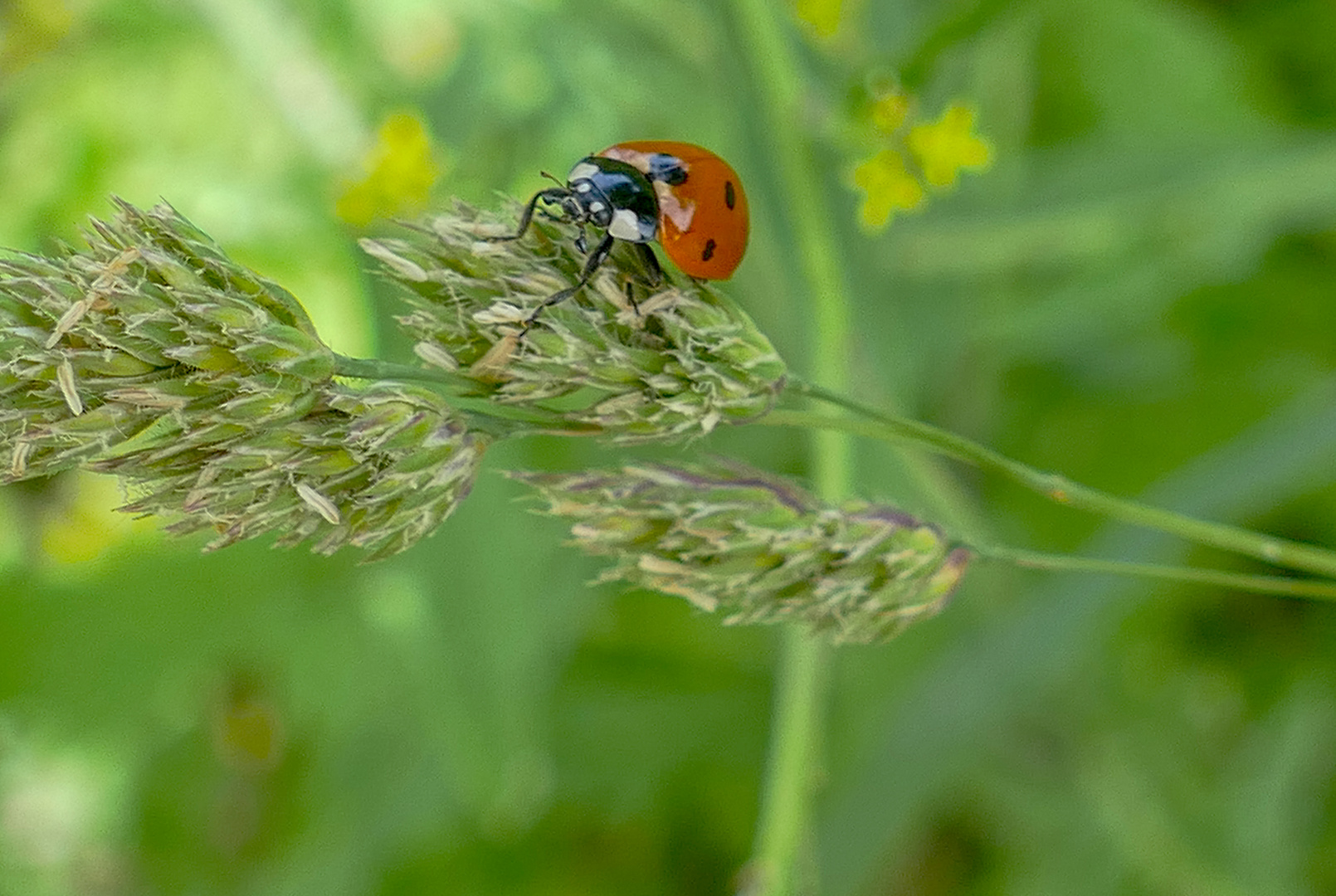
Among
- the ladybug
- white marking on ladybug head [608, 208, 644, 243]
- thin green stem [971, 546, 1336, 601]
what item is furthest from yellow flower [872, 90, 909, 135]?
thin green stem [971, 546, 1336, 601]

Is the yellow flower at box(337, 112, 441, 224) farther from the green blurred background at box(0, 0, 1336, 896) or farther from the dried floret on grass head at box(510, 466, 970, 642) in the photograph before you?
the dried floret on grass head at box(510, 466, 970, 642)

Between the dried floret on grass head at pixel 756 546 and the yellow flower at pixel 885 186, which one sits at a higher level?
Answer: the yellow flower at pixel 885 186

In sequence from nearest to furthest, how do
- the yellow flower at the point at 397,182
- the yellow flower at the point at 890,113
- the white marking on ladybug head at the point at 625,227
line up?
1. the white marking on ladybug head at the point at 625,227
2. the yellow flower at the point at 890,113
3. the yellow flower at the point at 397,182

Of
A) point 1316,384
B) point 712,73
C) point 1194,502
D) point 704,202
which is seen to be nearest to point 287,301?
point 704,202

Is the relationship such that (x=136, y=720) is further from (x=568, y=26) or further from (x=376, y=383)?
(x=376, y=383)

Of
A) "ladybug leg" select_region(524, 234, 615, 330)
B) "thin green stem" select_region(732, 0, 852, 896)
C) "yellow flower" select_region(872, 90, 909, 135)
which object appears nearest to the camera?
"ladybug leg" select_region(524, 234, 615, 330)

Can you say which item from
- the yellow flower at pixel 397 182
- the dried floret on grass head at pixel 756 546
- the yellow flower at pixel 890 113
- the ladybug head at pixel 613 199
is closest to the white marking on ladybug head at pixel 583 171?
the ladybug head at pixel 613 199

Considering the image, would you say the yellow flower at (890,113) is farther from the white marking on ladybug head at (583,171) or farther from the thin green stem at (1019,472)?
the thin green stem at (1019,472)
